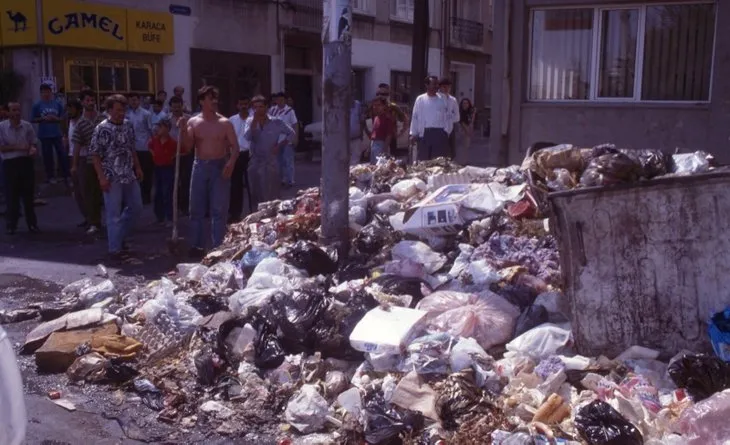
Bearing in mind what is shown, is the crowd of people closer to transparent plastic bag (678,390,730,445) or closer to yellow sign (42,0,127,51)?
yellow sign (42,0,127,51)

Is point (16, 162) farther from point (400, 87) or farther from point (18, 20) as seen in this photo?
point (400, 87)

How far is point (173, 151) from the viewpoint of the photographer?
10.7 metres

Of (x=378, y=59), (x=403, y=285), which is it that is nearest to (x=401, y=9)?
(x=378, y=59)

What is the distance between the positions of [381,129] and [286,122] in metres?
2.05

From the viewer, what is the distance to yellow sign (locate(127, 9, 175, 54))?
16.7 meters

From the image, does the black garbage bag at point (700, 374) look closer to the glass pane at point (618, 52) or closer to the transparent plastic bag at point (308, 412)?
the transparent plastic bag at point (308, 412)

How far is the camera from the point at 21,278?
7777 mm

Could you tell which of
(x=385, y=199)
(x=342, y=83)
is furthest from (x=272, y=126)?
(x=342, y=83)

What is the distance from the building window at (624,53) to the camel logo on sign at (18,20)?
1001 cm

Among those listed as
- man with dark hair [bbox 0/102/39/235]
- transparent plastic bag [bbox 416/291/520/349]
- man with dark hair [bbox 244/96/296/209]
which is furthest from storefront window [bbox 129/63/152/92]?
transparent plastic bag [bbox 416/291/520/349]

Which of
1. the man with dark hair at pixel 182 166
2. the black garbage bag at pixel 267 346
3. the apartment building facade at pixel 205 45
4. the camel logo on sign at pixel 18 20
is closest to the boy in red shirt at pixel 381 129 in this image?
the man with dark hair at pixel 182 166

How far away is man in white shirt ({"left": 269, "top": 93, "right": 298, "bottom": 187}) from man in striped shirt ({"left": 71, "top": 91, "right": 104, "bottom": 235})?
13.2 ft

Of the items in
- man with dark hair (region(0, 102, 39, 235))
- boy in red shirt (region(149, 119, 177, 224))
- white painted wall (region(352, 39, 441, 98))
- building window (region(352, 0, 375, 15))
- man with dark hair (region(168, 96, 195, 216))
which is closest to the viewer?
man with dark hair (region(0, 102, 39, 235))

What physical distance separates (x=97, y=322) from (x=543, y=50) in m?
7.61
